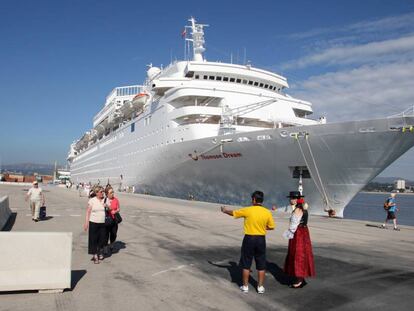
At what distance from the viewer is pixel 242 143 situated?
1891cm

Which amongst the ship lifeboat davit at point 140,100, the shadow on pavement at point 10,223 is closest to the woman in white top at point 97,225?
the shadow on pavement at point 10,223

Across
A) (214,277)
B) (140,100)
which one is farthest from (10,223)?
(140,100)

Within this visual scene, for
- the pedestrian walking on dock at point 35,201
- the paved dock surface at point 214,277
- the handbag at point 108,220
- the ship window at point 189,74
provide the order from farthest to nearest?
the ship window at point 189,74 < the pedestrian walking on dock at point 35,201 < the handbag at point 108,220 < the paved dock surface at point 214,277

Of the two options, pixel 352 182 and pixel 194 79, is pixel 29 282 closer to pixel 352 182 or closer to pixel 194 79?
pixel 352 182

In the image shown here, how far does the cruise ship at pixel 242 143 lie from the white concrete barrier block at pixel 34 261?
1302 centimetres

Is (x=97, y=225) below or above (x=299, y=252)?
above

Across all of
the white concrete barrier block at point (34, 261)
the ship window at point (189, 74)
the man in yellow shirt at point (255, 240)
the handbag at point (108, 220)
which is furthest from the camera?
the ship window at point (189, 74)

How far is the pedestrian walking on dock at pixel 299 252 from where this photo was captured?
18.3 feet

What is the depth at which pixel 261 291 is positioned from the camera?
536cm

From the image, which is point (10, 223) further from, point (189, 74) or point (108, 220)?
point (189, 74)

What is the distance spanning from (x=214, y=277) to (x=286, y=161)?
12280 millimetres

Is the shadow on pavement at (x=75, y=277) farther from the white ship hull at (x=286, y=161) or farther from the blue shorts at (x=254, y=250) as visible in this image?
the white ship hull at (x=286, y=161)

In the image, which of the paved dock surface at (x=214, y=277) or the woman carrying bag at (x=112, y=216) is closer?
the paved dock surface at (x=214, y=277)

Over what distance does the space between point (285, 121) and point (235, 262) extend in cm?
1669
